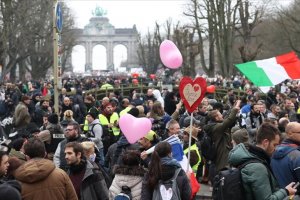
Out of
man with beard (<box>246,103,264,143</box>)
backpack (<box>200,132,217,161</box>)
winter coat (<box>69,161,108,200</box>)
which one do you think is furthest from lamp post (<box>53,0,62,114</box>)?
winter coat (<box>69,161,108,200</box>)

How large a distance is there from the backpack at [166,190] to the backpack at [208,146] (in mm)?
3205

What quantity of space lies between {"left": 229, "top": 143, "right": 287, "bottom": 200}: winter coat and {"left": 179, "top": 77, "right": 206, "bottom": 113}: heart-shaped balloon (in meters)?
2.83

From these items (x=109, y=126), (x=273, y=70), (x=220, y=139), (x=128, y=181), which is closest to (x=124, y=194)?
(x=128, y=181)

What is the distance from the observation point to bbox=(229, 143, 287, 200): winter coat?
525cm

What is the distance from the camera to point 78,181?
20.7 ft

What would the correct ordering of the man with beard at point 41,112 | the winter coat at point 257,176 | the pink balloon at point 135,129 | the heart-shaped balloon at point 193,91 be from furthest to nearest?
the man with beard at point 41,112, the heart-shaped balloon at point 193,91, the pink balloon at point 135,129, the winter coat at point 257,176

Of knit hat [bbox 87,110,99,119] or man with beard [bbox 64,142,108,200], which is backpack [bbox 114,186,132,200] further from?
knit hat [bbox 87,110,99,119]

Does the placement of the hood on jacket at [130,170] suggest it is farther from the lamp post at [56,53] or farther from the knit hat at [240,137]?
the lamp post at [56,53]

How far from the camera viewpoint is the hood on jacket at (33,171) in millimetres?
5363

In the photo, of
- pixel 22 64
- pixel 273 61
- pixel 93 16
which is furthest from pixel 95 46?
pixel 273 61

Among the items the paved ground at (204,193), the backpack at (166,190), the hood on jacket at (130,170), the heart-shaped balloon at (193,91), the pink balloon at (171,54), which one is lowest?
the paved ground at (204,193)

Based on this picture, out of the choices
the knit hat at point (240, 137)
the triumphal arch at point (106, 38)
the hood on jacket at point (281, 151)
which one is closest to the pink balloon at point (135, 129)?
the knit hat at point (240, 137)

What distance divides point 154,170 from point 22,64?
185 feet

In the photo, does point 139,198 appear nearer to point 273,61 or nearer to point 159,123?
point 159,123
